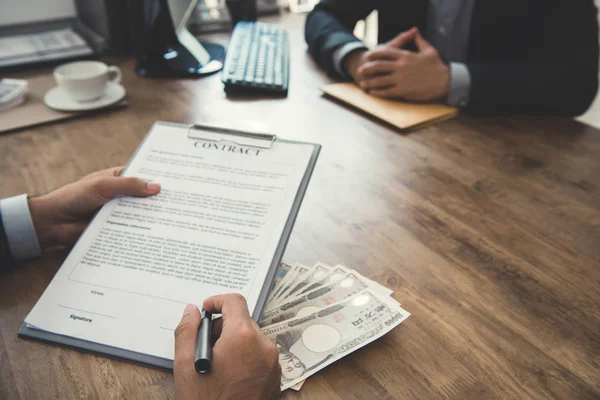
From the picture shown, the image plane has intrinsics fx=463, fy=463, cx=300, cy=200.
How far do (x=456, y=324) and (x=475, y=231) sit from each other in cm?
21

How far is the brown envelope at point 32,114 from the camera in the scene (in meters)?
1.01

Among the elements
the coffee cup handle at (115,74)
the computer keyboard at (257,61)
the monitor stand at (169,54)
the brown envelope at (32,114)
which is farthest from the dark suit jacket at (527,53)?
the brown envelope at (32,114)

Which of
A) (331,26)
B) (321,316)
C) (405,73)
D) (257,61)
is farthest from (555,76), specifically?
(321,316)

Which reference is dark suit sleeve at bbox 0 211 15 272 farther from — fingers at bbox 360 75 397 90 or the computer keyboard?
fingers at bbox 360 75 397 90

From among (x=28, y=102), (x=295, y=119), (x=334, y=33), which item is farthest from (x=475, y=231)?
(x=28, y=102)

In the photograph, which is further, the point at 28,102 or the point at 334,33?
the point at 334,33

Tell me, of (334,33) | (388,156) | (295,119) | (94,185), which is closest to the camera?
(94,185)

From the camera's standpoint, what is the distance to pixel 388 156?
0.93 meters

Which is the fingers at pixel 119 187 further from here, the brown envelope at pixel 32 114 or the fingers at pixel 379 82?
the fingers at pixel 379 82

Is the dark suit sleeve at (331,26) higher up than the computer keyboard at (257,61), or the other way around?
the dark suit sleeve at (331,26)

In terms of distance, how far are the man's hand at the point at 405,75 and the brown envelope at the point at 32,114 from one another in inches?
23.7

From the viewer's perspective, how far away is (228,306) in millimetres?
500

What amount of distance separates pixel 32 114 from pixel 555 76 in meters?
1.23

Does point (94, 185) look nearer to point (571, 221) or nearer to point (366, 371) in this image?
point (366, 371)
